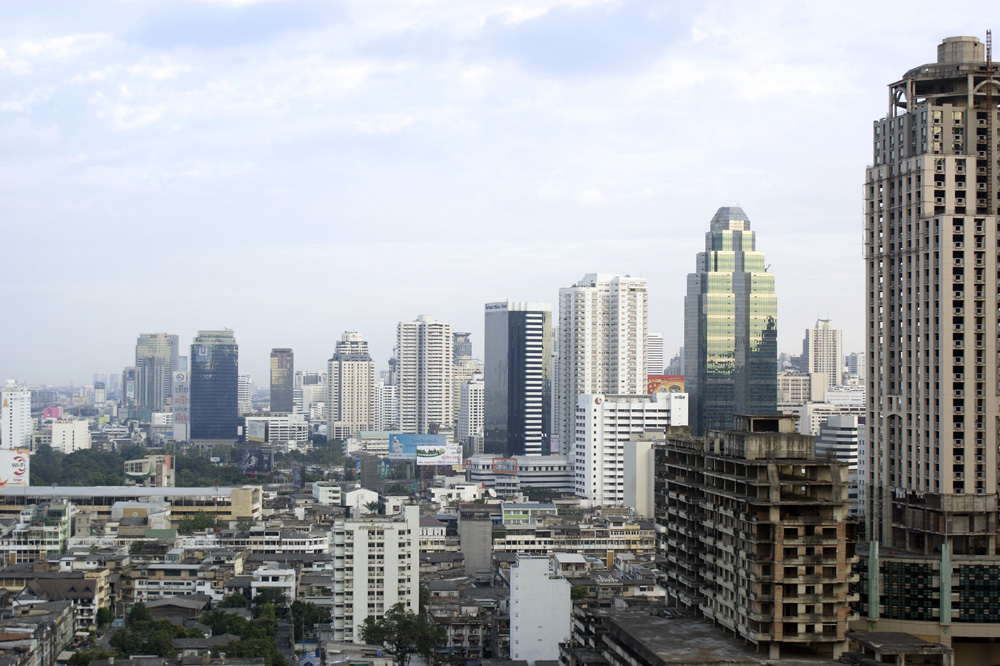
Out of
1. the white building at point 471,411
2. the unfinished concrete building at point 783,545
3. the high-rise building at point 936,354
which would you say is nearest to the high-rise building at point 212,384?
the white building at point 471,411

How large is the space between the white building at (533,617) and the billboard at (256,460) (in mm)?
84289

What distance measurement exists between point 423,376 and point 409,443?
53.9 m

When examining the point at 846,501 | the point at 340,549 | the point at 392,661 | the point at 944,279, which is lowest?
the point at 392,661

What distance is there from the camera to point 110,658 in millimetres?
41750

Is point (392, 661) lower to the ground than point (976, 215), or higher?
lower

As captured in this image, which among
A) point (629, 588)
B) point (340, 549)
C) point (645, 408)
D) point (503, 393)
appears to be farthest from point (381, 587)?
point (503, 393)

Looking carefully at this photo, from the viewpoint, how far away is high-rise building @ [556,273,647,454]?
4628 inches

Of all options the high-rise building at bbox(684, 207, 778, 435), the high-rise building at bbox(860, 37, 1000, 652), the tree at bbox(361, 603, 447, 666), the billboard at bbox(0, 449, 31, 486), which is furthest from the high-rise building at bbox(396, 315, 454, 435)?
the high-rise building at bbox(860, 37, 1000, 652)

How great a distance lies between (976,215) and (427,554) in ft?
122

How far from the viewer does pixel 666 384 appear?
106 metres

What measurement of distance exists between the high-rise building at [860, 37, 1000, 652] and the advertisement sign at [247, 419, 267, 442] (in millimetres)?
134160

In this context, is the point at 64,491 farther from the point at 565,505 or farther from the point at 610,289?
the point at 610,289

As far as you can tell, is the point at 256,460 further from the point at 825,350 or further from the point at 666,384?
the point at 825,350

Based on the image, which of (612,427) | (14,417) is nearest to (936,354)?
(612,427)
